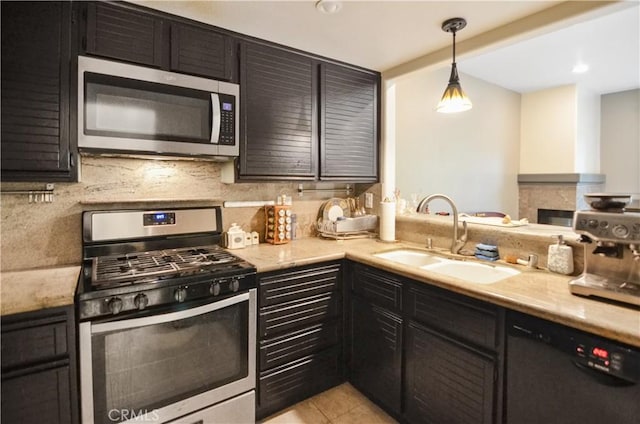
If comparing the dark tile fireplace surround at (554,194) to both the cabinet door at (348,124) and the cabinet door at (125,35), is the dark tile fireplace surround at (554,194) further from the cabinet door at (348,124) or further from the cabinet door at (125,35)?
the cabinet door at (125,35)

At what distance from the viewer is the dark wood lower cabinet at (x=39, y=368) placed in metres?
1.22

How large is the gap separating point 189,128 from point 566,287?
2.04 metres

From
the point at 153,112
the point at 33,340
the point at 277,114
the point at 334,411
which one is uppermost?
the point at 277,114

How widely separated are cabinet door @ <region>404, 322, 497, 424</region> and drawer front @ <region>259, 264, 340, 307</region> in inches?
22.4

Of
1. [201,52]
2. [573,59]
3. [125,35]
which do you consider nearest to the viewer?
[125,35]

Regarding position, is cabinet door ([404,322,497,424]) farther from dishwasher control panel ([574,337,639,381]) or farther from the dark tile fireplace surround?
the dark tile fireplace surround

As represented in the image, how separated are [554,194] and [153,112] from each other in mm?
5063

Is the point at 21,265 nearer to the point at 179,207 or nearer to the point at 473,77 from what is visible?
the point at 179,207

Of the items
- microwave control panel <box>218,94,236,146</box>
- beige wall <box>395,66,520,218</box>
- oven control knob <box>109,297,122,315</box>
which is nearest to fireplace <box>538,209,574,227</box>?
beige wall <box>395,66,520,218</box>

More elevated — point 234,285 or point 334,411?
point 234,285

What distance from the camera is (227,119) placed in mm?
1951

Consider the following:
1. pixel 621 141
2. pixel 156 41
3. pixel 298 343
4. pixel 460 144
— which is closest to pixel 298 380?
pixel 298 343

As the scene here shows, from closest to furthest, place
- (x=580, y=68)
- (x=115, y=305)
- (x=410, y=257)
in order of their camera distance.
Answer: (x=115, y=305)
(x=410, y=257)
(x=580, y=68)

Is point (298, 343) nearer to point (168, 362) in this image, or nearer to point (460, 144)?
point (168, 362)
